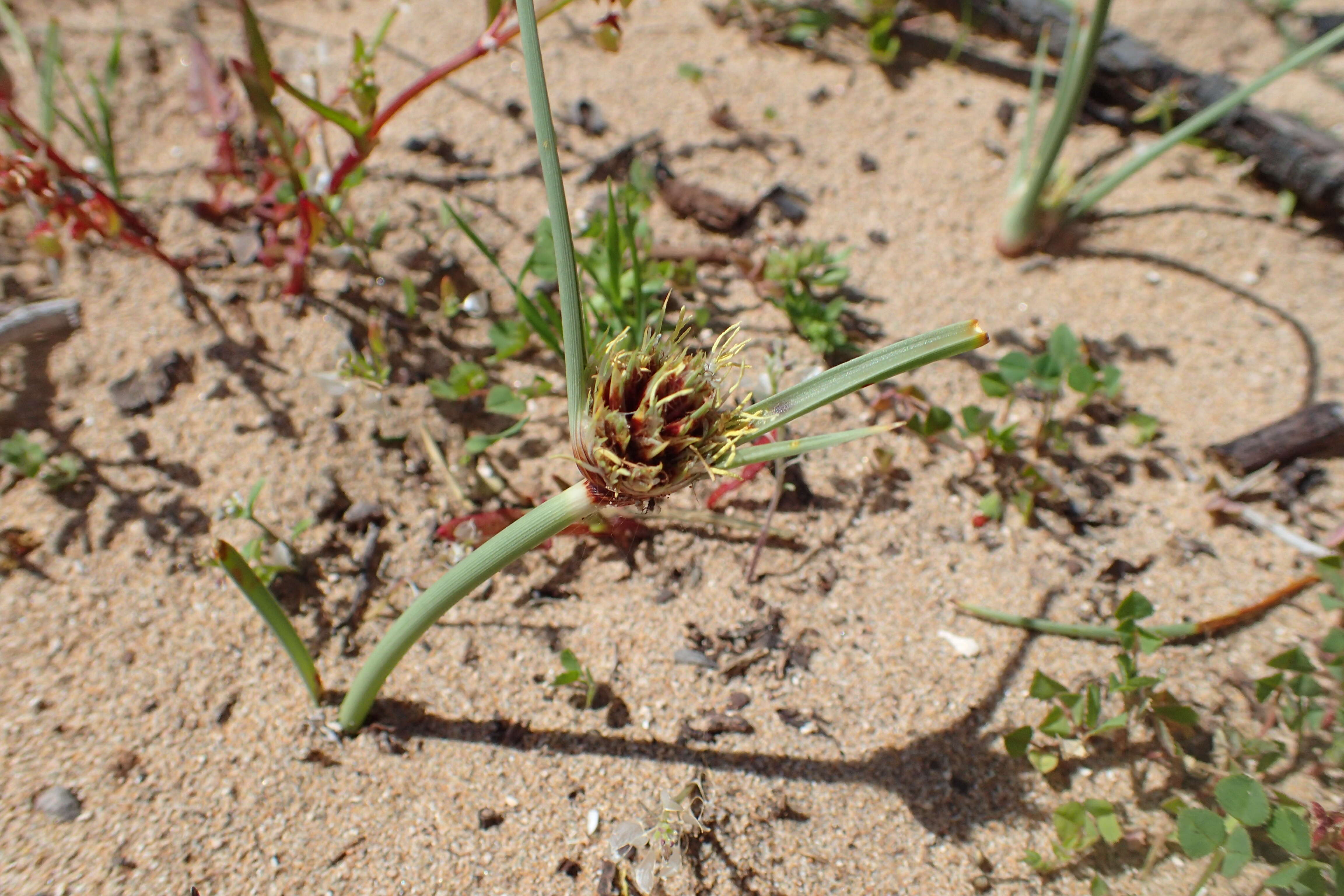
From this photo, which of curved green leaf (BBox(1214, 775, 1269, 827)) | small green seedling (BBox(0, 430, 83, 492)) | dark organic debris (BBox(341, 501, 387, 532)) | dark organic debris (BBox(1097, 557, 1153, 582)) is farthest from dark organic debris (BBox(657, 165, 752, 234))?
curved green leaf (BBox(1214, 775, 1269, 827))

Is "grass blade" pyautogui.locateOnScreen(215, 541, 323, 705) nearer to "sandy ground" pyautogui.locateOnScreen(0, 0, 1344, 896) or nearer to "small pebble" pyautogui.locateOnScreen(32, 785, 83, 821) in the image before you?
"sandy ground" pyautogui.locateOnScreen(0, 0, 1344, 896)

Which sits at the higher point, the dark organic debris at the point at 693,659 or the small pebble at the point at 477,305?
the small pebble at the point at 477,305

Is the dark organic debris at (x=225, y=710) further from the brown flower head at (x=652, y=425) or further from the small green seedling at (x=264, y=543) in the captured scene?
the brown flower head at (x=652, y=425)

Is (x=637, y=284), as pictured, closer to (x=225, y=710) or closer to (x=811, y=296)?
(x=811, y=296)

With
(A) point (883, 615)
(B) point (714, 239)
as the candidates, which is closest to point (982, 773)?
(A) point (883, 615)

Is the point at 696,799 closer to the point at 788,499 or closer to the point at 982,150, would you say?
the point at 788,499

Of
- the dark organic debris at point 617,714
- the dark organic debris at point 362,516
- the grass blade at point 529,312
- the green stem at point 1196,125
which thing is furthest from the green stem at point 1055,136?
the dark organic debris at point 362,516
